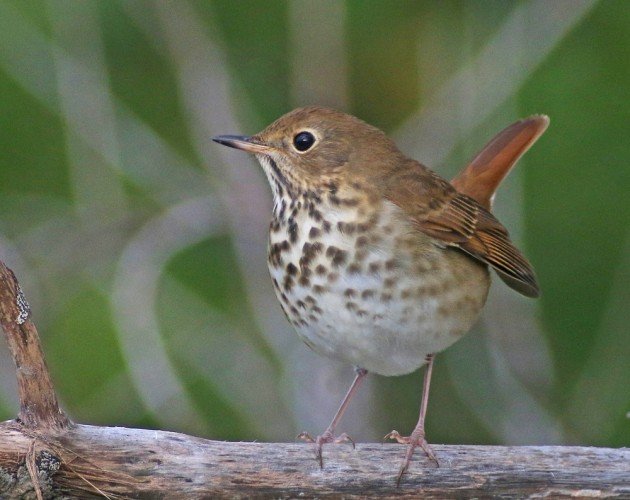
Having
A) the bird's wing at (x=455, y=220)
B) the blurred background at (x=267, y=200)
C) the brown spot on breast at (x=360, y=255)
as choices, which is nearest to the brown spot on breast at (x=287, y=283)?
the brown spot on breast at (x=360, y=255)

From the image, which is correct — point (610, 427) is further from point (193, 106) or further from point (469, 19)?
point (193, 106)

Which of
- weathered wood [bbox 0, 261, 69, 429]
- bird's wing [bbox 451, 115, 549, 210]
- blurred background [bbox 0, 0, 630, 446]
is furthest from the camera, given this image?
blurred background [bbox 0, 0, 630, 446]

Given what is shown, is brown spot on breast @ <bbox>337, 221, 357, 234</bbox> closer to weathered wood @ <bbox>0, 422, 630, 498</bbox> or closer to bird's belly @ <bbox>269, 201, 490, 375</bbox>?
bird's belly @ <bbox>269, 201, 490, 375</bbox>

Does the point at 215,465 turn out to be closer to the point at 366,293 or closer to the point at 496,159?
the point at 366,293

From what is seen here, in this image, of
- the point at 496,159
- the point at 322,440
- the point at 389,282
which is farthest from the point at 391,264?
the point at 496,159

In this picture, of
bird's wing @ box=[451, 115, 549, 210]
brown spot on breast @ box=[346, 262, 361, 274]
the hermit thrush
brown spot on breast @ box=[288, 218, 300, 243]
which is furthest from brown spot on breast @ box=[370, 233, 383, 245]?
bird's wing @ box=[451, 115, 549, 210]

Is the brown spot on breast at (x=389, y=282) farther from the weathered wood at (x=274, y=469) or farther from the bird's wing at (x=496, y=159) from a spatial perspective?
the bird's wing at (x=496, y=159)

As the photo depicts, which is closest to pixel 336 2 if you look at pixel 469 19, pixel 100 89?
pixel 469 19
